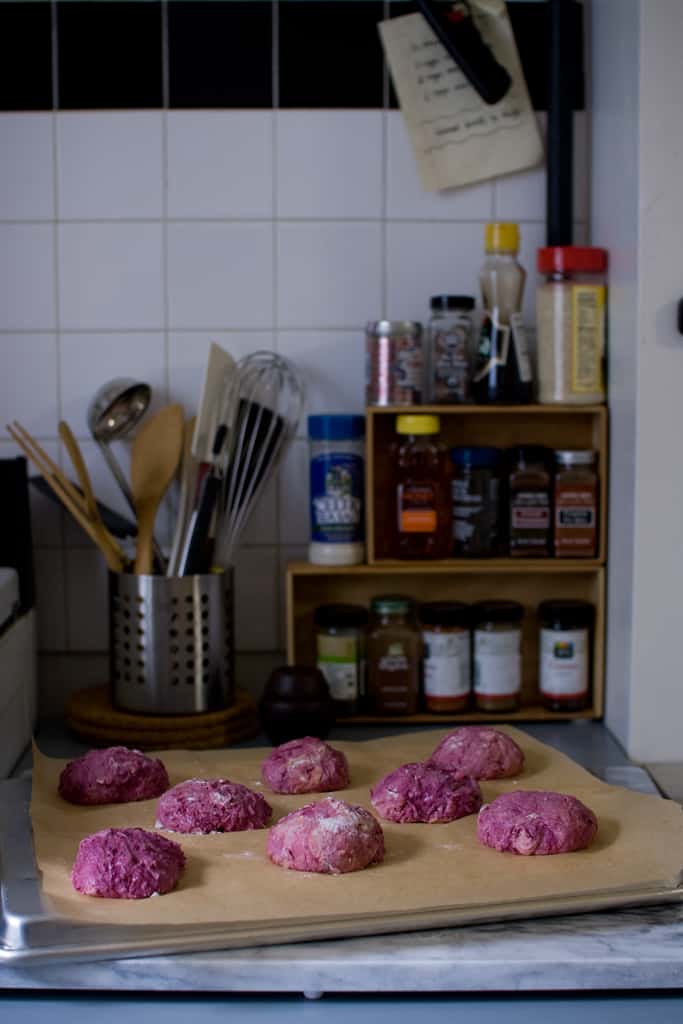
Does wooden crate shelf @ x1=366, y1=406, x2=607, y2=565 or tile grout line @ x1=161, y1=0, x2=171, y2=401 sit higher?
tile grout line @ x1=161, y1=0, x2=171, y2=401

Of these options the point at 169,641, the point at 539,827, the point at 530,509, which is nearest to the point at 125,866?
the point at 539,827

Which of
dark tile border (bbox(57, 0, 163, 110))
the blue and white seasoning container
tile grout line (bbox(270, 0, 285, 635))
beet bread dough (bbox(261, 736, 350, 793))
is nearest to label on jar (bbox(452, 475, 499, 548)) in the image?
the blue and white seasoning container

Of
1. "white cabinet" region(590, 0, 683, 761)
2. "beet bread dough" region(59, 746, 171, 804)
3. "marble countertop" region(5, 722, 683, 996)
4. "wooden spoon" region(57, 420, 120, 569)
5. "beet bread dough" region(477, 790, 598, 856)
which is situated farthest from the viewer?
"wooden spoon" region(57, 420, 120, 569)

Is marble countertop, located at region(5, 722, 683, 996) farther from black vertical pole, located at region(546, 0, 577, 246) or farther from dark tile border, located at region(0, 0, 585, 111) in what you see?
dark tile border, located at region(0, 0, 585, 111)

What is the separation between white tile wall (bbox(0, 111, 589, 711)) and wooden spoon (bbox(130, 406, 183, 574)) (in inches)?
3.1

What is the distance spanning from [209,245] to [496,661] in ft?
1.78

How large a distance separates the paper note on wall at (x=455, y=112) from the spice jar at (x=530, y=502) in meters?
0.31

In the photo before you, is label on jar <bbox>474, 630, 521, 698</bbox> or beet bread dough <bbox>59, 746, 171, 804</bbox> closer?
beet bread dough <bbox>59, 746, 171, 804</bbox>

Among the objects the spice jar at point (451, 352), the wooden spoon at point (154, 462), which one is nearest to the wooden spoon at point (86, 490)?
the wooden spoon at point (154, 462)

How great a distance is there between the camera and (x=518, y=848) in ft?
2.97

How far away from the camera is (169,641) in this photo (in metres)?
1.23

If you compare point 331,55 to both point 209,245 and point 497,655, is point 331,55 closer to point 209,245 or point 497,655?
point 209,245

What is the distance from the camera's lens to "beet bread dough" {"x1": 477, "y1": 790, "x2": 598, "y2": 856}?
2.97 feet

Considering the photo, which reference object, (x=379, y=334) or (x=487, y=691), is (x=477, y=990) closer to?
(x=487, y=691)
